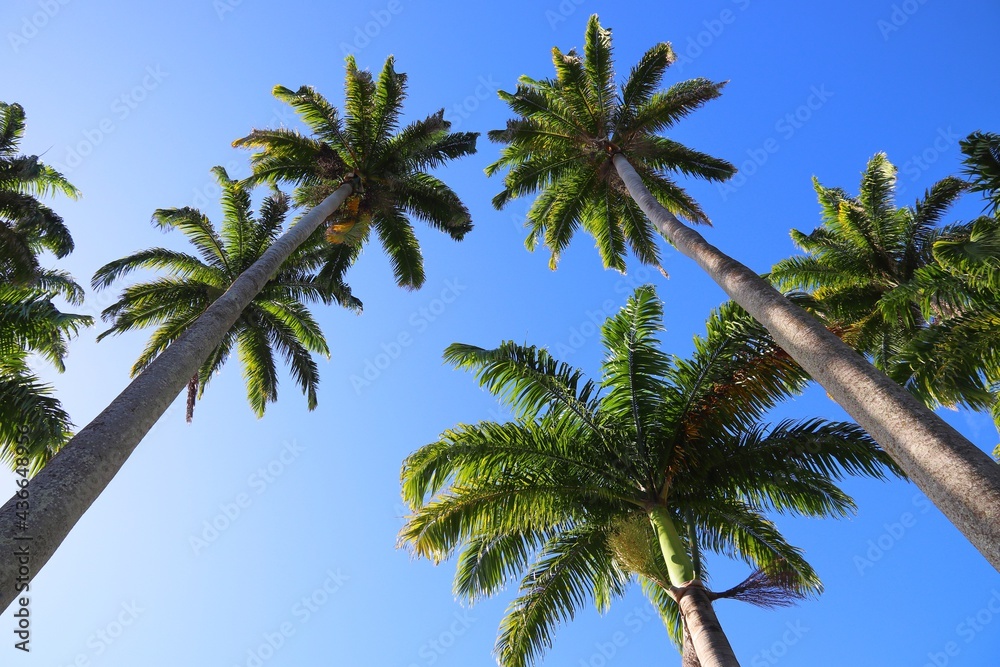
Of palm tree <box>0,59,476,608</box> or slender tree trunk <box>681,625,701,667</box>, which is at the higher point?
palm tree <box>0,59,476,608</box>

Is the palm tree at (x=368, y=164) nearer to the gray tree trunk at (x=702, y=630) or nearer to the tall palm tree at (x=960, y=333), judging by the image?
the gray tree trunk at (x=702, y=630)

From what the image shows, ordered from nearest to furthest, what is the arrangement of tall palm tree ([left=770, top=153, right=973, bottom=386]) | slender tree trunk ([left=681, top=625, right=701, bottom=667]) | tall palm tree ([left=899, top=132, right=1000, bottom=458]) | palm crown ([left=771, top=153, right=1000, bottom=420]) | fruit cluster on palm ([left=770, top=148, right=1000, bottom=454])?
slender tree trunk ([left=681, top=625, right=701, bottom=667]), tall palm tree ([left=899, top=132, right=1000, bottom=458]), fruit cluster on palm ([left=770, top=148, right=1000, bottom=454]), palm crown ([left=771, top=153, right=1000, bottom=420]), tall palm tree ([left=770, top=153, right=973, bottom=386])

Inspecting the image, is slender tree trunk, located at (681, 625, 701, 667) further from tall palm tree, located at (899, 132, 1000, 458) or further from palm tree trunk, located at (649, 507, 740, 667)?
tall palm tree, located at (899, 132, 1000, 458)

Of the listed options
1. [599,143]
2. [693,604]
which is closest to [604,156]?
[599,143]

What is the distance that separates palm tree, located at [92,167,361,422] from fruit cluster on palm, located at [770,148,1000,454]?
13.1m

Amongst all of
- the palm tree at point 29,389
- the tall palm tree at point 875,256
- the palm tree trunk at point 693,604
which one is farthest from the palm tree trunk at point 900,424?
the palm tree at point 29,389

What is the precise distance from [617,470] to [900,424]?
5.77 m

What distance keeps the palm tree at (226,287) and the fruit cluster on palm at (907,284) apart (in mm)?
13078

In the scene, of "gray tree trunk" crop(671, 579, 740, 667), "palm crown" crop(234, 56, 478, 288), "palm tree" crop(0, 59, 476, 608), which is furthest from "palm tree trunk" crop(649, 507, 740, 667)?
"palm crown" crop(234, 56, 478, 288)

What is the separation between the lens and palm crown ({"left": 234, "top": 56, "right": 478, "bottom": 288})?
1720cm

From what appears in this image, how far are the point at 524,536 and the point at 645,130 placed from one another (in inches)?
456

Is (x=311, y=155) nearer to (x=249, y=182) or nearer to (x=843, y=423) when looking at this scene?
(x=249, y=182)

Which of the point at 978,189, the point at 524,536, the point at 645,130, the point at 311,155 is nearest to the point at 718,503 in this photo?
the point at 524,536

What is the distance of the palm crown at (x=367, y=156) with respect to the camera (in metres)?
17.2
